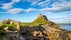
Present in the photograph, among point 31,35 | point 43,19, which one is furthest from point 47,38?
point 43,19

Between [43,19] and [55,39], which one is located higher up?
[43,19]

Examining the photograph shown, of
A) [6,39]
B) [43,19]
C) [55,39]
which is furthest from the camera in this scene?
[43,19]

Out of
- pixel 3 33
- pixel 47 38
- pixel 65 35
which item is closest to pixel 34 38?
pixel 47 38

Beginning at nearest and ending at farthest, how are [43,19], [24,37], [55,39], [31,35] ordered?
1. [24,37]
2. [31,35]
3. [55,39]
4. [43,19]

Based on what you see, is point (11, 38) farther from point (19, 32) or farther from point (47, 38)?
point (47, 38)

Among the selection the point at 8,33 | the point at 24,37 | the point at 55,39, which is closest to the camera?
the point at 8,33

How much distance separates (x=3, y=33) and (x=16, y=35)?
1243 millimetres

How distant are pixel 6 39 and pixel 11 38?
0.56 metres

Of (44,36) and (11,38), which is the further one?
(44,36)

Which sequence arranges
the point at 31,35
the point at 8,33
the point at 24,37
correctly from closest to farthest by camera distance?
the point at 8,33
the point at 24,37
the point at 31,35

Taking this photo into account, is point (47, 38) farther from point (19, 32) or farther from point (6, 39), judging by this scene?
point (6, 39)

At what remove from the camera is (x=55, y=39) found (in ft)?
75.4

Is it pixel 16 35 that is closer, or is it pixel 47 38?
pixel 16 35

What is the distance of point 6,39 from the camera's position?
1625cm
